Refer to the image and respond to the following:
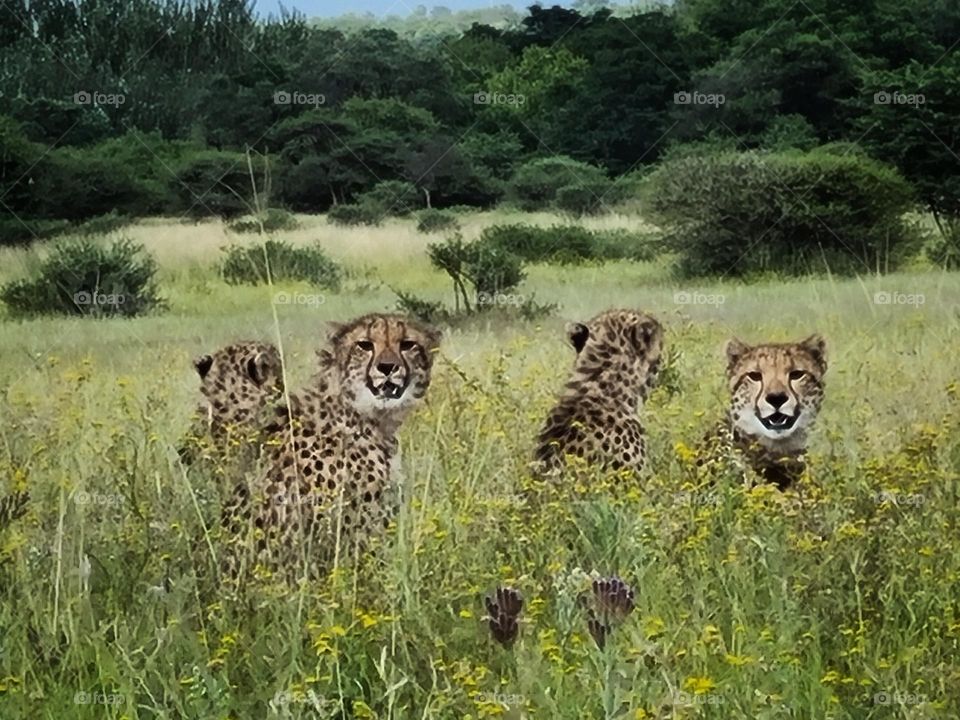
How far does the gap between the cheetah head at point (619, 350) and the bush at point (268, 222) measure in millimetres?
769

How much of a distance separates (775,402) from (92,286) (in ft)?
5.78

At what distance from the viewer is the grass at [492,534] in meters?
3.58

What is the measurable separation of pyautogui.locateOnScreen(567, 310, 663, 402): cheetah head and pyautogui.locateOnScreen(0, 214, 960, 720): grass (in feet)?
0.17

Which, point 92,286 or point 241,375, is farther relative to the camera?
point 92,286

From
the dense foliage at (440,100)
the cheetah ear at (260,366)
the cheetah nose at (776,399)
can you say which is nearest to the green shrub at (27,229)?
the dense foliage at (440,100)

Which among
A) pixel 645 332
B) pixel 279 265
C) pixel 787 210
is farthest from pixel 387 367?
pixel 787 210

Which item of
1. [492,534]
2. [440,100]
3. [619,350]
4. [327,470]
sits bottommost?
[492,534]

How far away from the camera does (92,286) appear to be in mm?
4367

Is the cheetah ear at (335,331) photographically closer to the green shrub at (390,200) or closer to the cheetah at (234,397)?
the cheetah at (234,397)

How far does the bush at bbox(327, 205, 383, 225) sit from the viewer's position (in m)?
4.35

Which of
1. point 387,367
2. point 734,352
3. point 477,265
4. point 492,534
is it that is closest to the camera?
point 492,534

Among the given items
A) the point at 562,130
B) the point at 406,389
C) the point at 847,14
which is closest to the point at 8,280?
the point at 406,389

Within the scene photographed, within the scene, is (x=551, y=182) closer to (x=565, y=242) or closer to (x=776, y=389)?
(x=565, y=242)

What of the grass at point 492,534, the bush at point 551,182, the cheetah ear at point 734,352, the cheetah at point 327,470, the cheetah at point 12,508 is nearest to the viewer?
the grass at point 492,534
